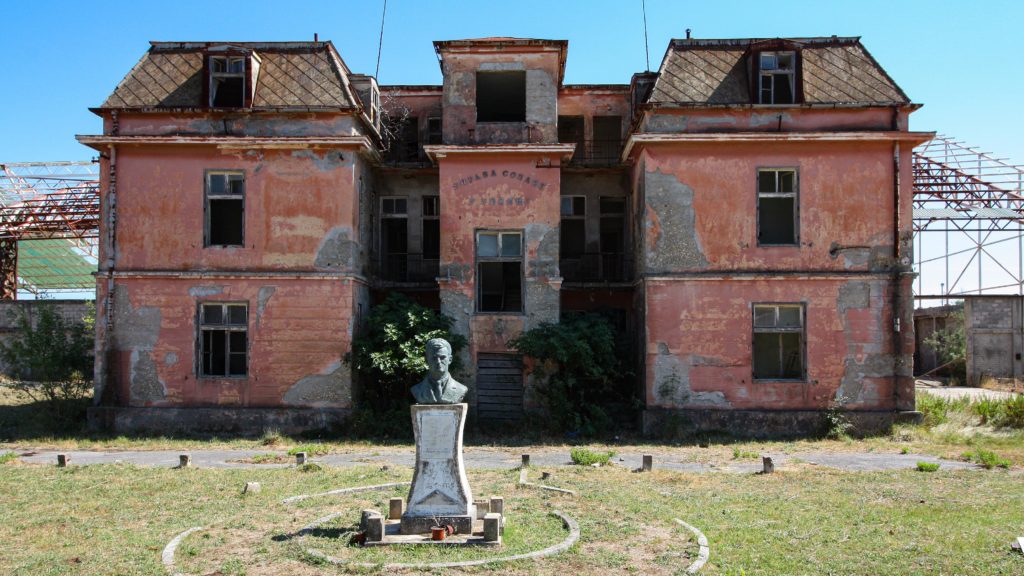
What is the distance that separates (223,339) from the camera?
17250mm

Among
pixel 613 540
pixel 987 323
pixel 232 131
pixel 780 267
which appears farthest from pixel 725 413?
pixel 987 323

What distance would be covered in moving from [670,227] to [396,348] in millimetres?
6400

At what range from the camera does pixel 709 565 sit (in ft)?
23.4

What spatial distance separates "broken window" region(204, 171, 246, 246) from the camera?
17.3 m

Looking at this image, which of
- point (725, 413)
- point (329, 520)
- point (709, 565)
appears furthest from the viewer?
point (725, 413)

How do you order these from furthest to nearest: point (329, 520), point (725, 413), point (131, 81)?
point (131, 81), point (725, 413), point (329, 520)

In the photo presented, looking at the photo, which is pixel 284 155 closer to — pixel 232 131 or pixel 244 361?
pixel 232 131

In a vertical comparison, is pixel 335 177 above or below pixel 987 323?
above

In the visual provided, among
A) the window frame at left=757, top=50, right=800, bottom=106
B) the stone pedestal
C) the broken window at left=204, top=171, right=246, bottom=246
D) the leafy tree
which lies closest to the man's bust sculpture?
the stone pedestal

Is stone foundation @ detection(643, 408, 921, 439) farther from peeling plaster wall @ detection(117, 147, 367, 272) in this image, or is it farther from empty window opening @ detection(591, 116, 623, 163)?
peeling plaster wall @ detection(117, 147, 367, 272)

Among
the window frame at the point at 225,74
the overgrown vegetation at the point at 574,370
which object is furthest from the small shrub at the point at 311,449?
the window frame at the point at 225,74

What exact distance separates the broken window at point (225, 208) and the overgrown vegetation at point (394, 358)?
358 centimetres

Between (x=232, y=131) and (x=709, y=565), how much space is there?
14.2 metres

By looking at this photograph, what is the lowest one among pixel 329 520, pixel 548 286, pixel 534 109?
pixel 329 520
